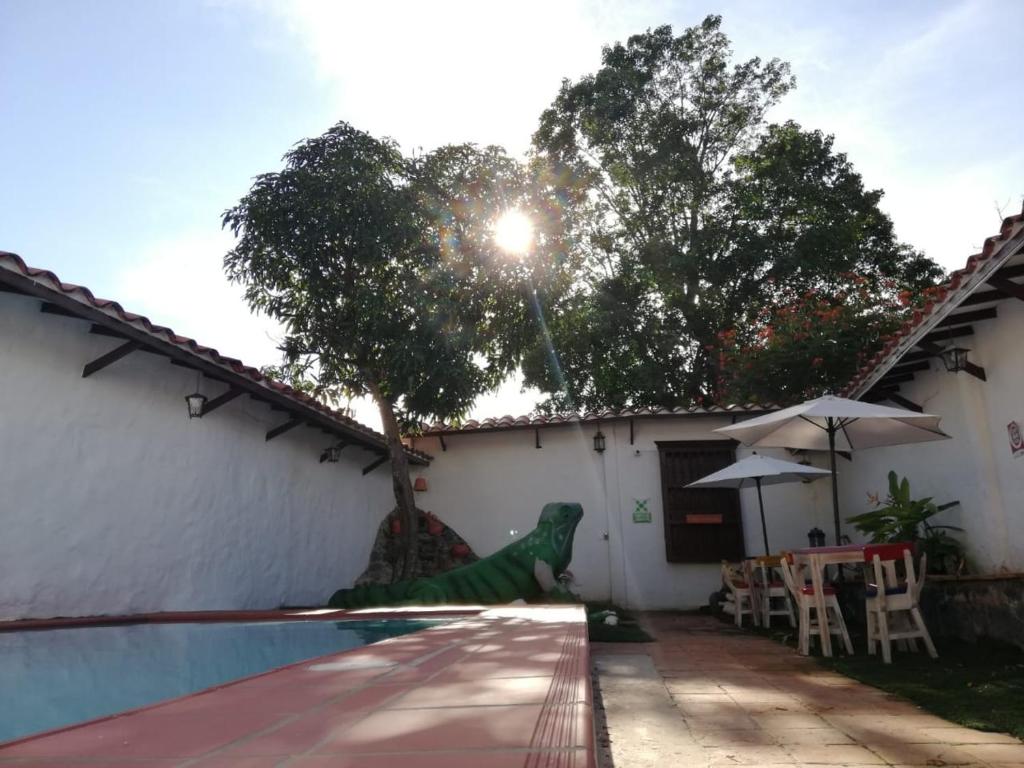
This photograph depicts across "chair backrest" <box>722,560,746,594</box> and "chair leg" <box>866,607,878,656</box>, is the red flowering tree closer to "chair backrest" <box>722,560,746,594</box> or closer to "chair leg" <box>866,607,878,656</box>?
"chair backrest" <box>722,560,746,594</box>

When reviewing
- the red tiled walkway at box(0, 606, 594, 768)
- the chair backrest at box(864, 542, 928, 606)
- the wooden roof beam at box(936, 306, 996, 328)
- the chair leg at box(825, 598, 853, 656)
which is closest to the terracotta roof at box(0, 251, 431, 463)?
the red tiled walkway at box(0, 606, 594, 768)

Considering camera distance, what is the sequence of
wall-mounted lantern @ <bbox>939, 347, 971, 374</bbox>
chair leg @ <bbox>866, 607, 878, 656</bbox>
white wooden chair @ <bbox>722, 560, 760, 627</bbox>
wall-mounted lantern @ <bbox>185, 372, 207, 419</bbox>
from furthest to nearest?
1. white wooden chair @ <bbox>722, 560, 760, 627</bbox>
2. wall-mounted lantern @ <bbox>185, 372, 207, 419</bbox>
3. wall-mounted lantern @ <bbox>939, 347, 971, 374</bbox>
4. chair leg @ <bbox>866, 607, 878, 656</bbox>

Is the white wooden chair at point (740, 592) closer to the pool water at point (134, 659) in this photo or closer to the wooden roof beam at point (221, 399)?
the pool water at point (134, 659)

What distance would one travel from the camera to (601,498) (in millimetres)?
10852

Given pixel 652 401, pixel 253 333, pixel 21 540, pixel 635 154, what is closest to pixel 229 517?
pixel 21 540

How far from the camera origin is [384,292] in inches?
354

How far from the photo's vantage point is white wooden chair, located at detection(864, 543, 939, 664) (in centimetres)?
488

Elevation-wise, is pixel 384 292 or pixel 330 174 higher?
pixel 330 174

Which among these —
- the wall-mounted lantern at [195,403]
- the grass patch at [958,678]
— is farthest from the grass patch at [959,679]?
the wall-mounted lantern at [195,403]

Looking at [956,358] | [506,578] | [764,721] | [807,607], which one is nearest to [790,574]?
[807,607]

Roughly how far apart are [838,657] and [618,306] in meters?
12.6

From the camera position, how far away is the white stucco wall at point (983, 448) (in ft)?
18.4

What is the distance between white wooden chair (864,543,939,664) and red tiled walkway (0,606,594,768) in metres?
3.31

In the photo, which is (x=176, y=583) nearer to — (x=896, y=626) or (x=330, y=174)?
(x=330, y=174)
